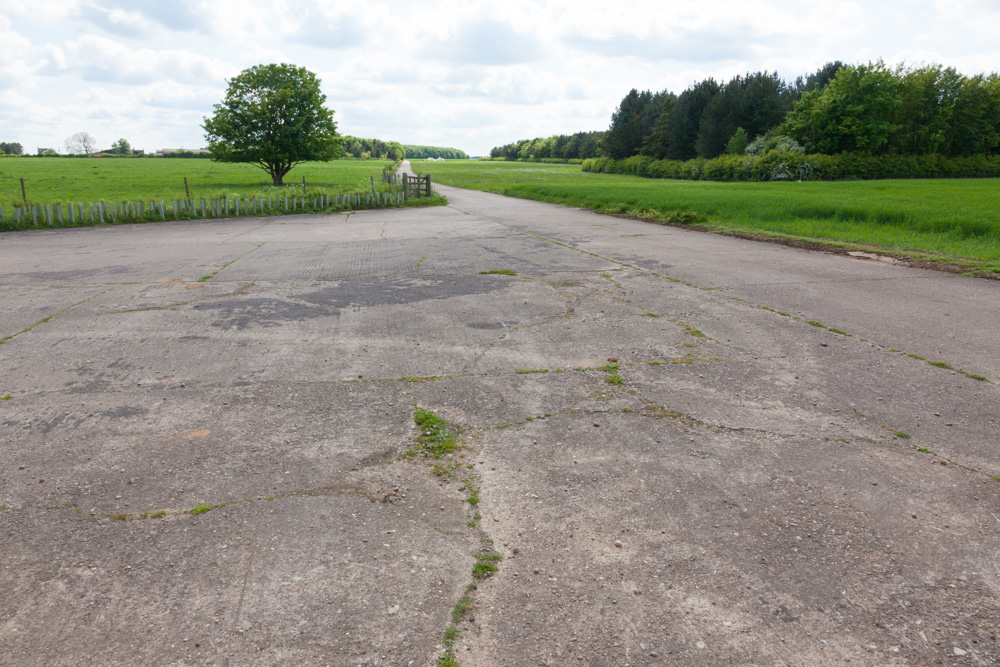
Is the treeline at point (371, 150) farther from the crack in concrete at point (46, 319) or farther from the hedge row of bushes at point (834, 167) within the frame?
the crack in concrete at point (46, 319)

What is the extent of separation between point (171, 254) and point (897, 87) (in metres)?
66.5

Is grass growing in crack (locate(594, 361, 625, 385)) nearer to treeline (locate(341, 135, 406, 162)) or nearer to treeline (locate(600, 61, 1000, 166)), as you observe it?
treeline (locate(600, 61, 1000, 166))

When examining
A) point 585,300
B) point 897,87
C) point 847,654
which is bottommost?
point 847,654

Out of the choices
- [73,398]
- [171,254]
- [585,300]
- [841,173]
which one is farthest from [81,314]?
[841,173]

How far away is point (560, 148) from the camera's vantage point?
149625 mm

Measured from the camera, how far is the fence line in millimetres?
17172

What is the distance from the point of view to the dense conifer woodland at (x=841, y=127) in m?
50.6

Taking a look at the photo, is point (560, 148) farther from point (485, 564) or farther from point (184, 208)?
point (485, 564)

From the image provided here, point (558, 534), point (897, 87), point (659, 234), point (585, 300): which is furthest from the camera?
point (897, 87)

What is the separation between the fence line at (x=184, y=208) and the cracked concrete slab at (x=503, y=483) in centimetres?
1216

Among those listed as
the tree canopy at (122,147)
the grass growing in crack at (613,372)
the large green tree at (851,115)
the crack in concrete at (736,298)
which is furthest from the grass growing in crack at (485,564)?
the tree canopy at (122,147)

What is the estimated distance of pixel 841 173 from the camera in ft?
158

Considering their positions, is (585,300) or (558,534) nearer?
(558,534)

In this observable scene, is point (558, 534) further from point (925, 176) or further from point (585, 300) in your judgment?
point (925, 176)
